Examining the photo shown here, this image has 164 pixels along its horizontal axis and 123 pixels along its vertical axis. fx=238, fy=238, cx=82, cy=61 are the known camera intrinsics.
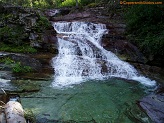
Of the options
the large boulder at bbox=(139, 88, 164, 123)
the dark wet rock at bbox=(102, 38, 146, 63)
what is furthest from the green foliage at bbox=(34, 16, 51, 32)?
the large boulder at bbox=(139, 88, 164, 123)

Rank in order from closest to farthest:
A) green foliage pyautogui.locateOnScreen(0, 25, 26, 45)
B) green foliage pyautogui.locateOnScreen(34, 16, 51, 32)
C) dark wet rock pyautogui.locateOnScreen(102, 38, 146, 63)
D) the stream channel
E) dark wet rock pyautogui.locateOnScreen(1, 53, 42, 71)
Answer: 1. the stream channel
2. dark wet rock pyautogui.locateOnScreen(1, 53, 42, 71)
3. dark wet rock pyautogui.locateOnScreen(102, 38, 146, 63)
4. green foliage pyautogui.locateOnScreen(0, 25, 26, 45)
5. green foliage pyautogui.locateOnScreen(34, 16, 51, 32)

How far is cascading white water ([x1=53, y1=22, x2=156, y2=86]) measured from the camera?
1266 cm

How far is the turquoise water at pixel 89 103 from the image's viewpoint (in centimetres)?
747

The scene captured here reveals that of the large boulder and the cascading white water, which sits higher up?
the cascading white water

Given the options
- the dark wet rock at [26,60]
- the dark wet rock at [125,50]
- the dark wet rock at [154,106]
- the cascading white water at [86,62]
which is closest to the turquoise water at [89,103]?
the dark wet rock at [154,106]

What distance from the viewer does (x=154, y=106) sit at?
8.27 m

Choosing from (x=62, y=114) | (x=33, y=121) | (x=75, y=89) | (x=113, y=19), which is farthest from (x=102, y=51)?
(x=33, y=121)

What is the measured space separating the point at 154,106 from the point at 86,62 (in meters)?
6.23

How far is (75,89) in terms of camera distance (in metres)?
10.3

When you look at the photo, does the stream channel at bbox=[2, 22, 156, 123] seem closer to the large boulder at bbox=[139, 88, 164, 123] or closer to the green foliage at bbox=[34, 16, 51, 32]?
the large boulder at bbox=[139, 88, 164, 123]

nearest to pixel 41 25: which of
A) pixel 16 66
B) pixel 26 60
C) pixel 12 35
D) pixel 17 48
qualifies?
pixel 12 35

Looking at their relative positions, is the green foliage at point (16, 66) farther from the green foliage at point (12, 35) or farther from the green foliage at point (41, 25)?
the green foliage at point (41, 25)

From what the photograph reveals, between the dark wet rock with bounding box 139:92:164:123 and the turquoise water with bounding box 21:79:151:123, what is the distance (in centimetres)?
23

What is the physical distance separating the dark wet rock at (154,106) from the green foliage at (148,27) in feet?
15.3
